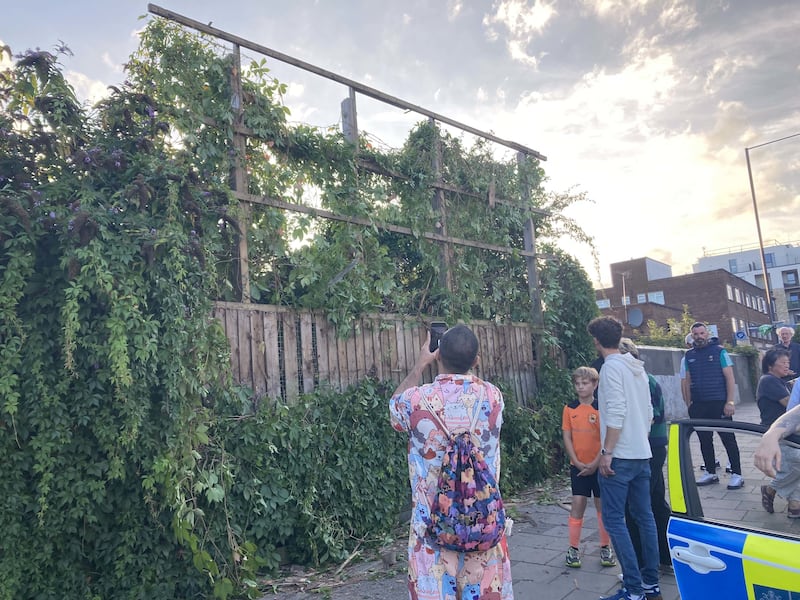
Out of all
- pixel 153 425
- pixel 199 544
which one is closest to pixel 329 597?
pixel 199 544

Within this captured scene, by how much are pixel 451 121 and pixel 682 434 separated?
600cm

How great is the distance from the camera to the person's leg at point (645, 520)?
13.0 feet

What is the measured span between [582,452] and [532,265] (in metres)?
4.42

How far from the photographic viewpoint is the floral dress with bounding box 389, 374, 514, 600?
8.80 feet

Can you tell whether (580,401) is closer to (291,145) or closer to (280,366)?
(280,366)

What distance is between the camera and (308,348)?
5789 millimetres

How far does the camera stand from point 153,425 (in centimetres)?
427

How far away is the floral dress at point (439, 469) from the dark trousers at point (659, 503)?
195 cm

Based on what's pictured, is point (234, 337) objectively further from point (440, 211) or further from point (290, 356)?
point (440, 211)

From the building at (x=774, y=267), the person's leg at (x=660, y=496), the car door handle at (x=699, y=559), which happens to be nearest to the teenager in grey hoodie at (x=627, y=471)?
the person's leg at (x=660, y=496)

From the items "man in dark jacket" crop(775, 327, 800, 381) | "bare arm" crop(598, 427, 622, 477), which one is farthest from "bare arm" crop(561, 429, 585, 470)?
"man in dark jacket" crop(775, 327, 800, 381)

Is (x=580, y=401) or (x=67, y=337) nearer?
(x=67, y=337)

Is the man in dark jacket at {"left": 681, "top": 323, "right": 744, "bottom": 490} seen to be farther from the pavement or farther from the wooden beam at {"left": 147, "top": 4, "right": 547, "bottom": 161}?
the wooden beam at {"left": 147, "top": 4, "right": 547, "bottom": 161}

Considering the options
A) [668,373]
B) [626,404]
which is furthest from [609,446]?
[668,373]
